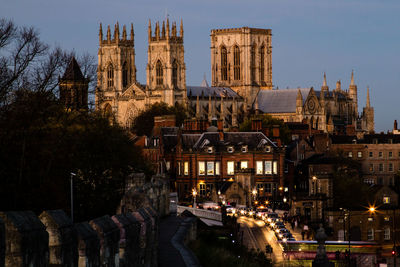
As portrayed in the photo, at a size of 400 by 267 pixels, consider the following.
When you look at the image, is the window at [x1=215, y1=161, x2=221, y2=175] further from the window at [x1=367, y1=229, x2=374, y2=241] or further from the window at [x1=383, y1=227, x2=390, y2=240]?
A: the window at [x1=367, y1=229, x2=374, y2=241]

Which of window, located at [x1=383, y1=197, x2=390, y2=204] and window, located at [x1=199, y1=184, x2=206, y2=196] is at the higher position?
window, located at [x1=199, y1=184, x2=206, y2=196]

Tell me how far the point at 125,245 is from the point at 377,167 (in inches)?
5146

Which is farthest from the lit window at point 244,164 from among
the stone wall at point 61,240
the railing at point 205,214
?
the stone wall at point 61,240

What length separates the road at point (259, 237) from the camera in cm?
6707

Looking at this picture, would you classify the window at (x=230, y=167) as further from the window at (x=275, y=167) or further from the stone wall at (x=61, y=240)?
the stone wall at (x=61, y=240)

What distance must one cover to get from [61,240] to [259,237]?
57.8 meters

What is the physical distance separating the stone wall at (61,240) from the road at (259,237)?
46.4 m

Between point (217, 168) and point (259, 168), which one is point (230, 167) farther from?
point (259, 168)

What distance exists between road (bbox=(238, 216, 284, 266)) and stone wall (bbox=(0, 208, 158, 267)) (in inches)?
1827

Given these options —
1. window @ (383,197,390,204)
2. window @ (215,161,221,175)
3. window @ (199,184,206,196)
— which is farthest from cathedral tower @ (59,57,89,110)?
window @ (215,161,221,175)

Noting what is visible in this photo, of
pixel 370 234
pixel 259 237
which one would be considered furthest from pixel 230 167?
pixel 259 237

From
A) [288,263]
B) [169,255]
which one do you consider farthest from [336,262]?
[169,255]

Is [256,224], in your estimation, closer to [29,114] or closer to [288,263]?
[288,263]

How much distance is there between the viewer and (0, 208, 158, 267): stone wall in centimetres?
1251
